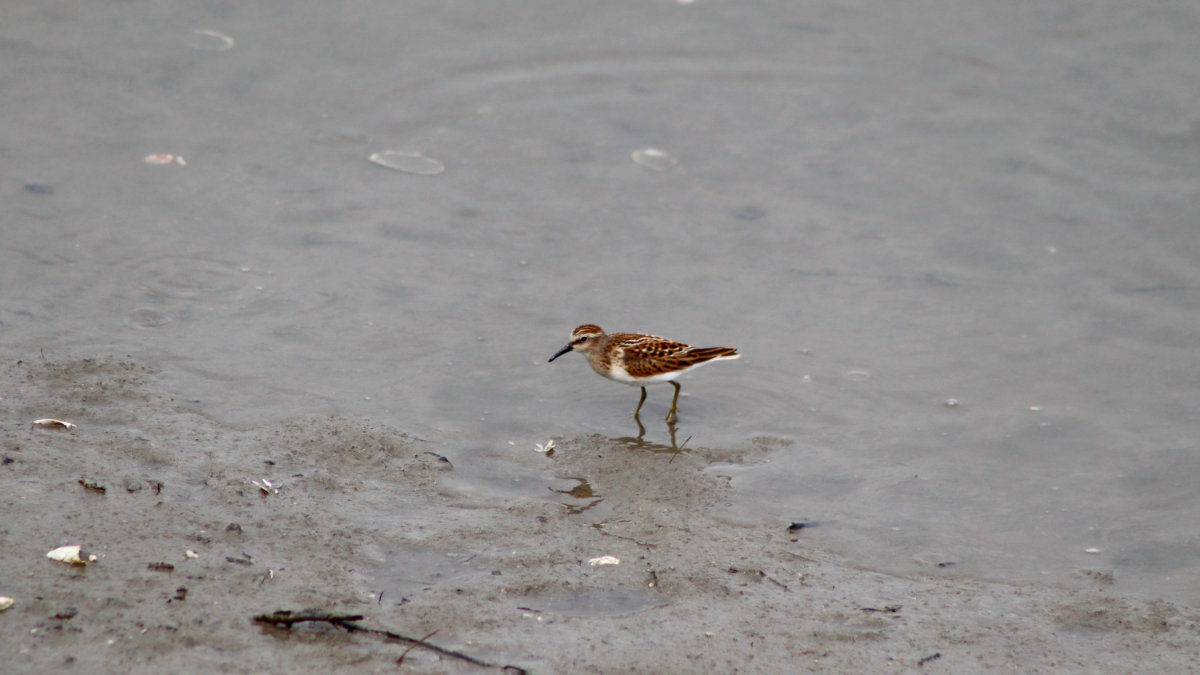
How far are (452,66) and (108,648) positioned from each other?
9.22 metres

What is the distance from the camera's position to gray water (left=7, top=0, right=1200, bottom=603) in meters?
7.38

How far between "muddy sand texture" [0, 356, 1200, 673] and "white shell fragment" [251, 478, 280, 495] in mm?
33

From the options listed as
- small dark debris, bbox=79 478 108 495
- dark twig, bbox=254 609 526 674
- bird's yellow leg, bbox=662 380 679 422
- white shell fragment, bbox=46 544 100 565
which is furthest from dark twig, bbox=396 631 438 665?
bird's yellow leg, bbox=662 380 679 422

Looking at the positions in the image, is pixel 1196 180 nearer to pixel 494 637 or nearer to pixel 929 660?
pixel 929 660

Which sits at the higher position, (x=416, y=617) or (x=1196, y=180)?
(x=1196, y=180)

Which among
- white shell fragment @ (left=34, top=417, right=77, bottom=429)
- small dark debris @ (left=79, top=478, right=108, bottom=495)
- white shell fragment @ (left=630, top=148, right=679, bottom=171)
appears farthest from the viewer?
white shell fragment @ (left=630, top=148, right=679, bottom=171)

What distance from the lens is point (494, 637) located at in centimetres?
481

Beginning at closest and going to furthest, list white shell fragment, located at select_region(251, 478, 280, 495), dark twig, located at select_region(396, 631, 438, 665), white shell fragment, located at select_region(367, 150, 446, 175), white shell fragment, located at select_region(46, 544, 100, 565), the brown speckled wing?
dark twig, located at select_region(396, 631, 438, 665)
white shell fragment, located at select_region(46, 544, 100, 565)
white shell fragment, located at select_region(251, 478, 280, 495)
the brown speckled wing
white shell fragment, located at select_region(367, 150, 446, 175)

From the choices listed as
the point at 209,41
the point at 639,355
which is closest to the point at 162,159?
the point at 209,41

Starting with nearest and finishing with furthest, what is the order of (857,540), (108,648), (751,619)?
(108,648) → (751,619) → (857,540)

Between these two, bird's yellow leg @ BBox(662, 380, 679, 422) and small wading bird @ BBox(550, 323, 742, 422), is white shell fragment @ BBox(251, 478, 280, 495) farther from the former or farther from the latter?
bird's yellow leg @ BBox(662, 380, 679, 422)

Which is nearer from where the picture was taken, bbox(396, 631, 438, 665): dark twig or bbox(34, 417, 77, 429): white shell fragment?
bbox(396, 631, 438, 665): dark twig

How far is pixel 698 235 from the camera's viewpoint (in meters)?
10.0

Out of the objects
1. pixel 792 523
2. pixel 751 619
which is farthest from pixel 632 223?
pixel 751 619
